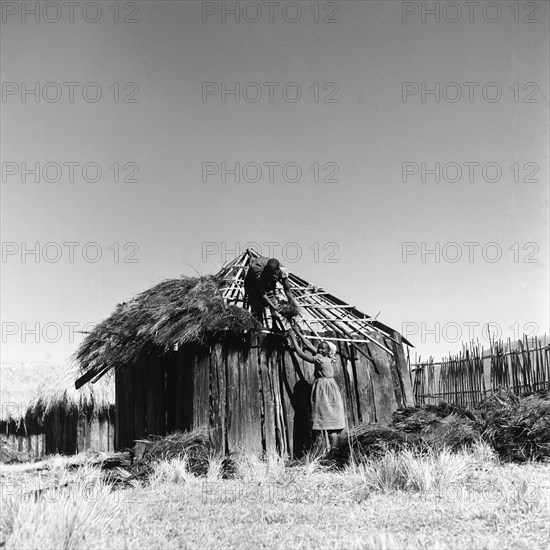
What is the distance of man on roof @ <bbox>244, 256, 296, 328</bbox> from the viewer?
10336mm

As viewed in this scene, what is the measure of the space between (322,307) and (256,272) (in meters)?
1.44

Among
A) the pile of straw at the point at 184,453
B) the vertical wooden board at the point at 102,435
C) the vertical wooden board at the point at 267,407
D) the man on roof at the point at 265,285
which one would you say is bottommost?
the vertical wooden board at the point at 102,435

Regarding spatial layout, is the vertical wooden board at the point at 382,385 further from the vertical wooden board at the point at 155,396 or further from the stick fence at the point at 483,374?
the stick fence at the point at 483,374

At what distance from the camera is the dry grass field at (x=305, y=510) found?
4.61 m

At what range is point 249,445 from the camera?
9648 millimetres

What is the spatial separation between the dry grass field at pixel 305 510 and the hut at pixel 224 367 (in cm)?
165

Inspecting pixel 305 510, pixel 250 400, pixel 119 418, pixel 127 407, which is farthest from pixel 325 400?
pixel 119 418

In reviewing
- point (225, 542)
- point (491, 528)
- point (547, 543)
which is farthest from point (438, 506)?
point (225, 542)

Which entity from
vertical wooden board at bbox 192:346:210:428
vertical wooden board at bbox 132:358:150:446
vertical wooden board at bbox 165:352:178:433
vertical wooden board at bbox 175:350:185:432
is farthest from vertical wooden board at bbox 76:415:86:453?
vertical wooden board at bbox 192:346:210:428

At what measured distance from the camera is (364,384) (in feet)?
35.8

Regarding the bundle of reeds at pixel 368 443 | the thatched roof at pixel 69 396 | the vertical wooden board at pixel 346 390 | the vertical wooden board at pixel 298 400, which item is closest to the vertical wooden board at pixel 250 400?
the vertical wooden board at pixel 298 400

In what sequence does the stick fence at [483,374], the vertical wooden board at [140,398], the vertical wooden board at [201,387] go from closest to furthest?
the vertical wooden board at [201,387]
the vertical wooden board at [140,398]
the stick fence at [483,374]

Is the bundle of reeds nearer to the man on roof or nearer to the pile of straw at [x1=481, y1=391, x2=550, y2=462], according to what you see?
the pile of straw at [x1=481, y1=391, x2=550, y2=462]

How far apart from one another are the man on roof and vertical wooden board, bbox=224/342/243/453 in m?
1.03
